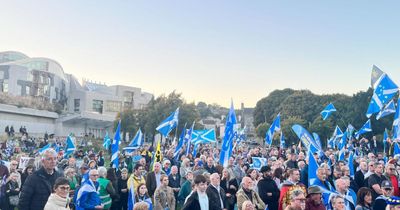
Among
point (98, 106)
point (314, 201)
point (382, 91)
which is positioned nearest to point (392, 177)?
point (314, 201)

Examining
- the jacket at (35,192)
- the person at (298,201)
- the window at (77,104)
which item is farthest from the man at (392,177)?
the window at (77,104)

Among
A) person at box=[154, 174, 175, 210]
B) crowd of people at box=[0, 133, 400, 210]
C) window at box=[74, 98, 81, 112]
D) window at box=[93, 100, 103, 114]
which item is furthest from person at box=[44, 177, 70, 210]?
window at box=[74, 98, 81, 112]

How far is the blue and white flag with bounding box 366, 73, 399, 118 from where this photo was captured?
12.7 metres

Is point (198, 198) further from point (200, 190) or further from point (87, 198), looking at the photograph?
point (87, 198)

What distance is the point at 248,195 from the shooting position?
779 cm

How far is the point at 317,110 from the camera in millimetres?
72875

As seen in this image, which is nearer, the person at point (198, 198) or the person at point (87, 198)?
the person at point (198, 198)

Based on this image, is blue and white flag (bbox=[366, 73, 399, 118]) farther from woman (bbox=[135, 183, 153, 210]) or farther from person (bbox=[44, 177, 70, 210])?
person (bbox=[44, 177, 70, 210])

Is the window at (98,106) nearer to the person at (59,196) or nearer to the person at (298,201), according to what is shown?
the person at (59,196)

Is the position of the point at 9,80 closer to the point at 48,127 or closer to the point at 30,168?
the point at 48,127

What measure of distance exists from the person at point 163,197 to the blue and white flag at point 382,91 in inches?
296

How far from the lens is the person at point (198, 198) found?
22.0ft

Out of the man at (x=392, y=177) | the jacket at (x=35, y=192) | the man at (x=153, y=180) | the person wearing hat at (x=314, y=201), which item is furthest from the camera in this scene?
the man at (x=153, y=180)

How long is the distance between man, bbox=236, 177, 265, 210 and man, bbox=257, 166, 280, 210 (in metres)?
0.52
